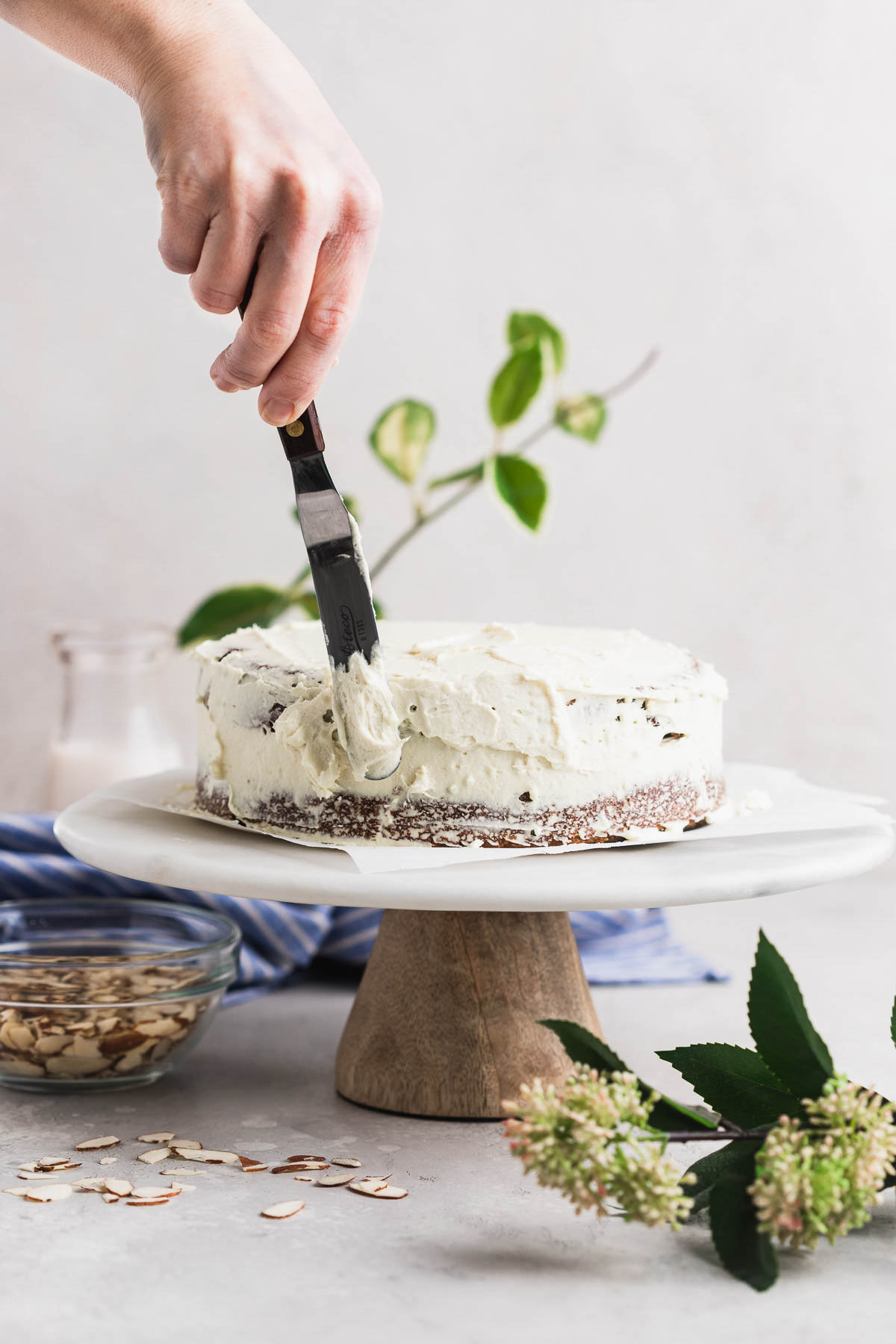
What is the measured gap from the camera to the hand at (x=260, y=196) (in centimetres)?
84

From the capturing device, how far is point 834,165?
1.95 m

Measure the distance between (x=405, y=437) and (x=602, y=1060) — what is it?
3.42 ft

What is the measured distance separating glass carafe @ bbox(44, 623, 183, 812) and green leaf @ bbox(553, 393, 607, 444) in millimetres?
593

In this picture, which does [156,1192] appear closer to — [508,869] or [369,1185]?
[369,1185]

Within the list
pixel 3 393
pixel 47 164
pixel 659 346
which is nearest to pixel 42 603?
pixel 3 393

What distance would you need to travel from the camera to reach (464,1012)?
103 cm

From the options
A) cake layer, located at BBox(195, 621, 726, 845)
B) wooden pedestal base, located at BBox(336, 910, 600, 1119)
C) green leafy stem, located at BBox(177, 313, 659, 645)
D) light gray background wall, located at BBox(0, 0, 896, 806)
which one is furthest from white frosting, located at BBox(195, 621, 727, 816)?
light gray background wall, located at BBox(0, 0, 896, 806)

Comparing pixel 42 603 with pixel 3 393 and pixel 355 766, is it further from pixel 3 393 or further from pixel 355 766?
pixel 355 766

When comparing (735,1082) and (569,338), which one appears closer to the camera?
(735,1082)

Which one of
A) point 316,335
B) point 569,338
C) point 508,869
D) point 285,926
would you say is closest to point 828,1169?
point 508,869

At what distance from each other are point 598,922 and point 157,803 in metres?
0.53

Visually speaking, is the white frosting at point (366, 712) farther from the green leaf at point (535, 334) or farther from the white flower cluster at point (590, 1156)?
the green leaf at point (535, 334)

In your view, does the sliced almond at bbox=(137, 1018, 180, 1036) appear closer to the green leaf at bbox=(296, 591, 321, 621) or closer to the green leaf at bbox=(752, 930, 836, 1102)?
the green leaf at bbox=(752, 930, 836, 1102)

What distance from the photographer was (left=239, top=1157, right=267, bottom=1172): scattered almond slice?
0.92 m
